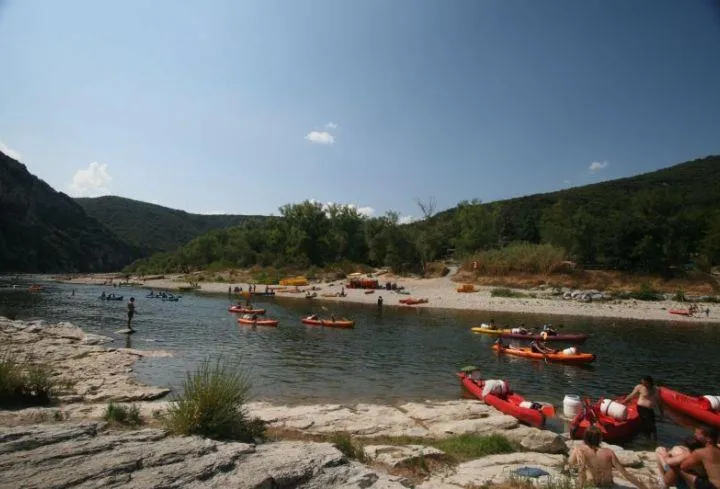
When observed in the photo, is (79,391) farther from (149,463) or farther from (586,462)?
(586,462)

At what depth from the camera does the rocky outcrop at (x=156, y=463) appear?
5.11 meters

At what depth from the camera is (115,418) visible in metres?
9.56

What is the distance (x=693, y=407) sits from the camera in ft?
45.6

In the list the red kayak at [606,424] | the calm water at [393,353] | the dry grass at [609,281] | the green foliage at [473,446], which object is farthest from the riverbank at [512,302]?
the green foliage at [473,446]

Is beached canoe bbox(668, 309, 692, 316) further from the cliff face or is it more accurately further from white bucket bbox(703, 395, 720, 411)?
the cliff face

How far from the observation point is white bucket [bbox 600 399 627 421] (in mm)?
12203

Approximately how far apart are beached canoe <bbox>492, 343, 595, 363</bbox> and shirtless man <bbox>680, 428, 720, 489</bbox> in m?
14.4

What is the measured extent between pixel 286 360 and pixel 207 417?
13184mm

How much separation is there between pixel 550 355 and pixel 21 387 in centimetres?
2081

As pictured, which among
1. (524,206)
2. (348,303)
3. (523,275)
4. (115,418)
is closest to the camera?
(115,418)

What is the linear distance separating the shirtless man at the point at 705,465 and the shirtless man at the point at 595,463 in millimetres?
731

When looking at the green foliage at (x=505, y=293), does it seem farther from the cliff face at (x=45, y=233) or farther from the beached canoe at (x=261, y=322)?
the cliff face at (x=45, y=233)

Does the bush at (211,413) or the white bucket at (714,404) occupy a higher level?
the bush at (211,413)

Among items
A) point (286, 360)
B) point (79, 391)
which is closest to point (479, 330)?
point (286, 360)
